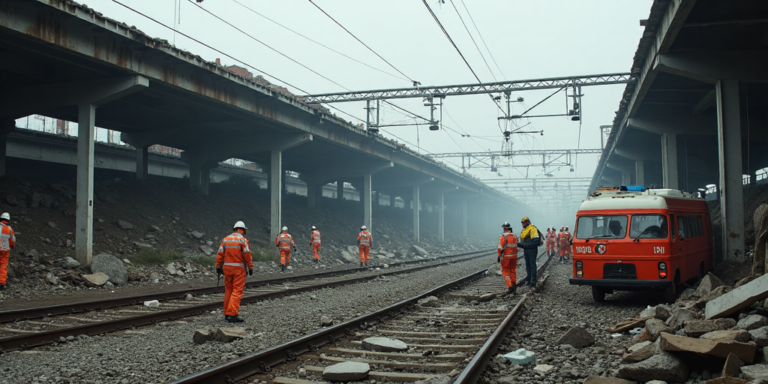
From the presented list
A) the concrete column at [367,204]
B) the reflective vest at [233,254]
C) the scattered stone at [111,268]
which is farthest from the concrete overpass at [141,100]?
the reflective vest at [233,254]

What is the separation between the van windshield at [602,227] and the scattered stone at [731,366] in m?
6.67

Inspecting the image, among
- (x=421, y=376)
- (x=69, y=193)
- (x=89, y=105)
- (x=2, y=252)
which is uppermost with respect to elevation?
(x=89, y=105)

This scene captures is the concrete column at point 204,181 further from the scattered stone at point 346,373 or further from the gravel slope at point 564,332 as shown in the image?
the scattered stone at point 346,373

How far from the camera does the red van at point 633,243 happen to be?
11250 mm

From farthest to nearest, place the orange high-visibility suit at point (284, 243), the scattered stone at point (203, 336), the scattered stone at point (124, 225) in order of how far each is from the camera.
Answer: the scattered stone at point (124, 225) → the orange high-visibility suit at point (284, 243) → the scattered stone at point (203, 336)

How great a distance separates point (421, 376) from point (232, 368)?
1.94 metres

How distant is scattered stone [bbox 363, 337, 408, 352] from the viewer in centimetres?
725

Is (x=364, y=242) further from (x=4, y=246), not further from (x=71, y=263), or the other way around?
(x=4, y=246)

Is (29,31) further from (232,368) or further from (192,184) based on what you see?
(192,184)

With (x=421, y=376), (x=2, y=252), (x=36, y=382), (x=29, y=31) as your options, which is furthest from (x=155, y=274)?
(x=421, y=376)

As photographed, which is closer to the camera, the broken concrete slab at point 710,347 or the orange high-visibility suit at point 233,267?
the broken concrete slab at point 710,347

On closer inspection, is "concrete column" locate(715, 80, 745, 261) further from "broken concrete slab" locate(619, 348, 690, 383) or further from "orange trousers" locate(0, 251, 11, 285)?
"orange trousers" locate(0, 251, 11, 285)

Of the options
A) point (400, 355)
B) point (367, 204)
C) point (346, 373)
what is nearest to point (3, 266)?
point (400, 355)

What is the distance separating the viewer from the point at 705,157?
114ft
